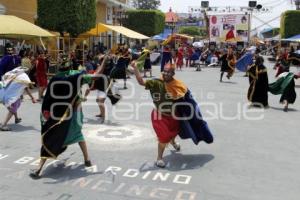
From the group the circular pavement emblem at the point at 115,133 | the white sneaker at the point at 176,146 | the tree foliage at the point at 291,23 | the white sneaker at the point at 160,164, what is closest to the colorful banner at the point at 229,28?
the tree foliage at the point at 291,23

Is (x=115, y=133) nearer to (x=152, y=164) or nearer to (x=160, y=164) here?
(x=152, y=164)

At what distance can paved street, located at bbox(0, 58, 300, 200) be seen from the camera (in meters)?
5.63

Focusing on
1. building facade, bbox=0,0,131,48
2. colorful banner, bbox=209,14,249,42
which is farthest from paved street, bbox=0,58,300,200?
colorful banner, bbox=209,14,249,42

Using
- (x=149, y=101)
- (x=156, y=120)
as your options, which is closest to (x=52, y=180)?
(x=156, y=120)

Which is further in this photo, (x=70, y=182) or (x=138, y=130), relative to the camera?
(x=138, y=130)

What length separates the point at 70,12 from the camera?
800 inches

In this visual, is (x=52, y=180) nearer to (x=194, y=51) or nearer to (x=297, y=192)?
(x=297, y=192)

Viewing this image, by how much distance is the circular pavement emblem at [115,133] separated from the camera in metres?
8.34

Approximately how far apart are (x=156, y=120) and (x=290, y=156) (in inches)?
96.1

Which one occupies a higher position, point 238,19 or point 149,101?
point 238,19

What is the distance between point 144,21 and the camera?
42281 millimetres

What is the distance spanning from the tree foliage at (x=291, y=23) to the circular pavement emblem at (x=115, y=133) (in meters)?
33.9

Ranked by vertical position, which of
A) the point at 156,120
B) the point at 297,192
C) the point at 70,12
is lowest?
the point at 297,192

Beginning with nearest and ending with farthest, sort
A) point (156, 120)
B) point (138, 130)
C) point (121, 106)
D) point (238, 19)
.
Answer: point (156, 120)
point (138, 130)
point (121, 106)
point (238, 19)
